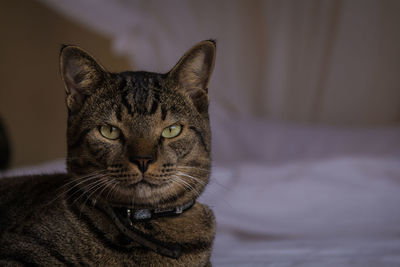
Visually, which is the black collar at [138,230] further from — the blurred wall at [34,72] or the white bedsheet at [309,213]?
the blurred wall at [34,72]

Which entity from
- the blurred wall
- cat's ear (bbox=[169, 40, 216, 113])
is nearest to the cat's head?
cat's ear (bbox=[169, 40, 216, 113])

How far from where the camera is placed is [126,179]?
2.57 feet

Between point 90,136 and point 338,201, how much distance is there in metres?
1.18

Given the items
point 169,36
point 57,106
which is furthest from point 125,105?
point 57,106

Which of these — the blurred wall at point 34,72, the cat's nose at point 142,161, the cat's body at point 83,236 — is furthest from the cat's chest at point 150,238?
the blurred wall at point 34,72

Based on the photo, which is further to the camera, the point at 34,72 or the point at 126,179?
the point at 34,72

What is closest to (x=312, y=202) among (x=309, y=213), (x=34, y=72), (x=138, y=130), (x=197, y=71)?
(x=309, y=213)

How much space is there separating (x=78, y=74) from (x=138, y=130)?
230 mm

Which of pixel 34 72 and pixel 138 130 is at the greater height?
pixel 138 130

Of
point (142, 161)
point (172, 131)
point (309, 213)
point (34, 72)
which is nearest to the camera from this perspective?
point (142, 161)

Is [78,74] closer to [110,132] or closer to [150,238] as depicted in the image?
[110,132]

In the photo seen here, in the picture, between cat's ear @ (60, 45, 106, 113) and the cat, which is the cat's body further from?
cat's ear @ (60, 45, 106, 113)

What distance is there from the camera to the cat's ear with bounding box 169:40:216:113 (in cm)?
90

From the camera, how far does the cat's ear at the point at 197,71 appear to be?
904mm
